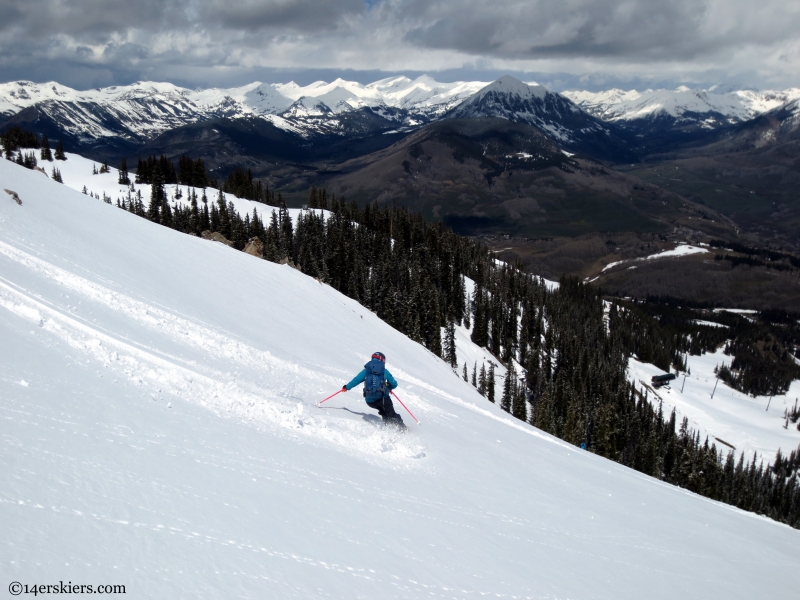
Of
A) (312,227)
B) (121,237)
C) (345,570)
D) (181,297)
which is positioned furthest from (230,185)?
(345,570)

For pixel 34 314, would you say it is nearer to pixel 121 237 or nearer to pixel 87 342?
pixel 87 342

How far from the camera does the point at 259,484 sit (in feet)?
33.8

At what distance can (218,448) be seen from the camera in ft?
37.1

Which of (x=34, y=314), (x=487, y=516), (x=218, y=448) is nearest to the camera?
(x=218, y=448)

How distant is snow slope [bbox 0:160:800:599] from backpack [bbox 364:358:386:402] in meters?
0.98

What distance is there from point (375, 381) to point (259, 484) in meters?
6.68

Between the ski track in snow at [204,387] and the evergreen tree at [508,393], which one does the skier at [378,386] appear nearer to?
the ski track in snow at [204,387]

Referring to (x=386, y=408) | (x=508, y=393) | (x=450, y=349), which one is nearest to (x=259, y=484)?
(x=386, y=408)

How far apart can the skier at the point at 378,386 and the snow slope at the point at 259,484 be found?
2.08ft

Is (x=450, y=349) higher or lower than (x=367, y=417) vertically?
lower

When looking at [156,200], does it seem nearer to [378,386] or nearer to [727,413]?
[378,386]

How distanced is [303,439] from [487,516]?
5.09m

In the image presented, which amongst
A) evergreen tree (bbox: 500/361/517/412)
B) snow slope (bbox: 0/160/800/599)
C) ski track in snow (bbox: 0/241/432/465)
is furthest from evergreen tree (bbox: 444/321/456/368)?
ski track in snow (bbox: 0/241/432/465)

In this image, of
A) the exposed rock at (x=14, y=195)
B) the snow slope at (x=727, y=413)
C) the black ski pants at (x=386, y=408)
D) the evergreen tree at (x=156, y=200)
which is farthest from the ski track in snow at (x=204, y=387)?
the snow slope at (x=727, y=413)
